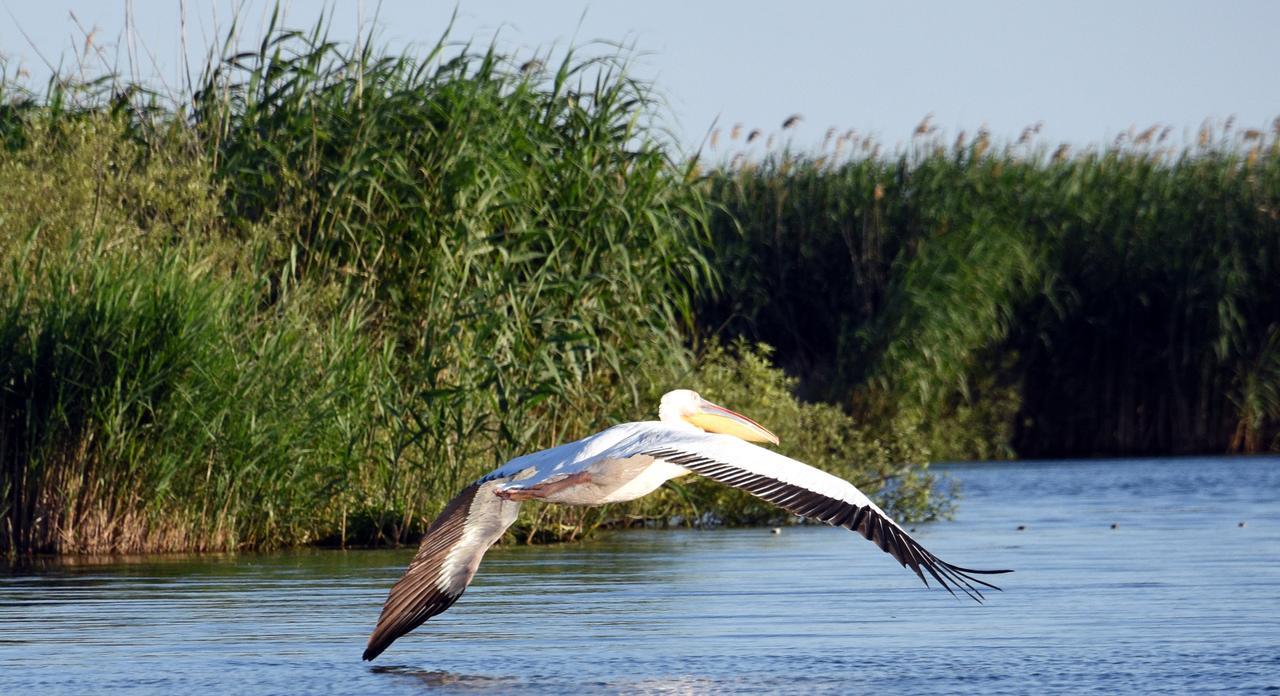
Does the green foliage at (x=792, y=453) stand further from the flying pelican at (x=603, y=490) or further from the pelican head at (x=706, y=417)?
the flying pelican at (x=603, y=490)

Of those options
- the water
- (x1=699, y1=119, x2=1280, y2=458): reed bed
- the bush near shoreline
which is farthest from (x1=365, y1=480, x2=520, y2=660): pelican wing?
(x1=699, y1=119, x2=1280, y2=458): reed bed

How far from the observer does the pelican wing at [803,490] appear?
587 cm

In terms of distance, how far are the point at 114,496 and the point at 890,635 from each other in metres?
4.73

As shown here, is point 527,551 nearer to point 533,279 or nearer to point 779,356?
point 533,279

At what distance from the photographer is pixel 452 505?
6930mm

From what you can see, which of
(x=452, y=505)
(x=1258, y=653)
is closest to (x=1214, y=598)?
(x=1258, y=653)

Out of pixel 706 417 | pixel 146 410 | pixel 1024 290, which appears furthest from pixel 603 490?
pixel 1024 290

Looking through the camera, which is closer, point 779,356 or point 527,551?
point 527,551

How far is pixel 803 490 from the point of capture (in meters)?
6.08

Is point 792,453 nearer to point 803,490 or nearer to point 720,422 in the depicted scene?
point 720,422

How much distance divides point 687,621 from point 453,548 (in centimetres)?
126

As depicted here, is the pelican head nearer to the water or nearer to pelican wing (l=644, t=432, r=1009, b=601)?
the water

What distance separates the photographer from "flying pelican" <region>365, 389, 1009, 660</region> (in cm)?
604

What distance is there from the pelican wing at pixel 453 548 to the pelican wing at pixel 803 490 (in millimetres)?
770
